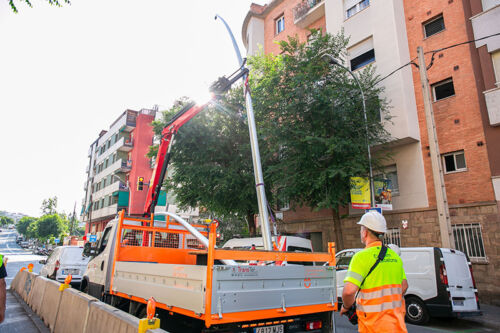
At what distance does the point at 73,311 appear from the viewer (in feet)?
18.4

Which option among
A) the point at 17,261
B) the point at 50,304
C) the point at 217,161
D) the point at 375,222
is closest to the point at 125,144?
the point at 17,261

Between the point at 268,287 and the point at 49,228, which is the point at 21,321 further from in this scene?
the point at 49,228

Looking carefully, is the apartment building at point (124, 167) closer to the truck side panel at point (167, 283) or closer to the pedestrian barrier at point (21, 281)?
the pedestrian barrier at point (21, 281)

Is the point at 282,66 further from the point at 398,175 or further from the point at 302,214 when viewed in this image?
the point at 302,214

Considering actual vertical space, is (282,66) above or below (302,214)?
above

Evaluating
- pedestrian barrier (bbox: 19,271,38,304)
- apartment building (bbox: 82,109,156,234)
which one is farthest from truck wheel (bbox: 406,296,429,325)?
apartment building (bbox: 82,109,156,234)

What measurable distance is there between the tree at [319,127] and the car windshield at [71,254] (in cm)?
831

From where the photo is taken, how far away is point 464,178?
1272 cm

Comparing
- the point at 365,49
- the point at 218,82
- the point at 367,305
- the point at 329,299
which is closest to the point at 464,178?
the point at 365,49

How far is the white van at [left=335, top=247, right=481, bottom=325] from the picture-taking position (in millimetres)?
7758

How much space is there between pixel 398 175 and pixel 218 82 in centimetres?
977

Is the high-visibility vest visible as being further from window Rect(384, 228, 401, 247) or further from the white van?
window Rect(384, 228, 401, 247)

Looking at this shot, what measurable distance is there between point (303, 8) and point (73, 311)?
20993 mm

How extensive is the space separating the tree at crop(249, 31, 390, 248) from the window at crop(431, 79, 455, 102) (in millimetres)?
2098
